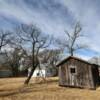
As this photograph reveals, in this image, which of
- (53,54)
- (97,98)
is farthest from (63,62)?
(53,54)

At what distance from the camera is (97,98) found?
45.7 ft

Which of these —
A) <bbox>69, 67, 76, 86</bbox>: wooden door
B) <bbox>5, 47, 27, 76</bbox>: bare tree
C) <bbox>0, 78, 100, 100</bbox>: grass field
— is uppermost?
<bbox>5, 47, 27, 76</bbox>: bare tree

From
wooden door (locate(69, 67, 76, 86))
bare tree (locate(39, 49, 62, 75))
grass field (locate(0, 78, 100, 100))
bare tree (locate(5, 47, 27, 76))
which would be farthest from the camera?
bare tree (locate(5, 47, 27, 76))

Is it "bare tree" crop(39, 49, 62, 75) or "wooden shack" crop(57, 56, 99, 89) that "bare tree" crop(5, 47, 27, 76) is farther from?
"wooden shack" crop(57, 56, 99, 89)

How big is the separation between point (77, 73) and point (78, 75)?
29 cm

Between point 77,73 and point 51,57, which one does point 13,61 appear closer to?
point 51,57

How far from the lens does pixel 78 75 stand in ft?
67.7

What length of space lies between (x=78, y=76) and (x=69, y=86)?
5.80 feet

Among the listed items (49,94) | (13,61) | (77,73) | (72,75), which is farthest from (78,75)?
(13,61)

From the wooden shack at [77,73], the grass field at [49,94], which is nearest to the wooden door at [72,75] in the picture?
the wooden shack at [77,73]

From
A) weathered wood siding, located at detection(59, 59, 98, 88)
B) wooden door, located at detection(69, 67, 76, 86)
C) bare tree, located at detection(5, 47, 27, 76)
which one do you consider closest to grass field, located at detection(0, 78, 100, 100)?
weathered wood siding, located at detection(59, 59, 98, 88)

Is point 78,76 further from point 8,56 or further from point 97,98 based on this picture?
point 8,56

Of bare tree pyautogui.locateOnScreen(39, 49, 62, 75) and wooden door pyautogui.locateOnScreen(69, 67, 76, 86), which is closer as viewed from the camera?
wooden door pyautogui.locateOnScreen(69, 67, 76, 86)

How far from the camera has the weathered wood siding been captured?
19.8 metres
